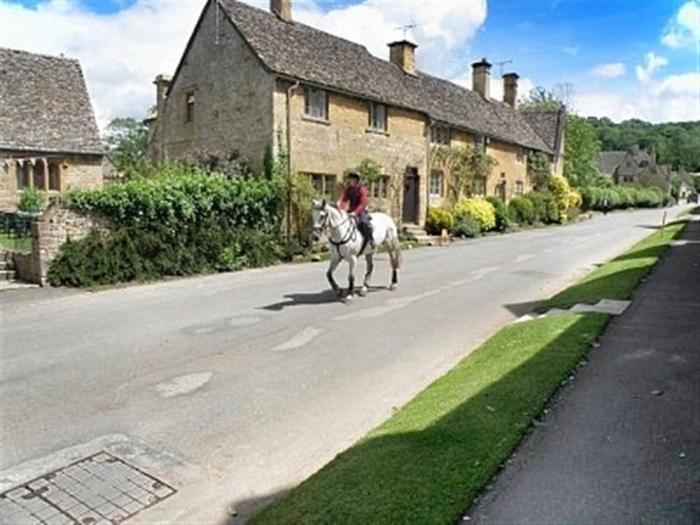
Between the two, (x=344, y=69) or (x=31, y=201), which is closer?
(x=31, y=201)

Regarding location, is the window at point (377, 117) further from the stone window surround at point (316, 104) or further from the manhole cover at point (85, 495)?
the manhole cover at point (85, 495)

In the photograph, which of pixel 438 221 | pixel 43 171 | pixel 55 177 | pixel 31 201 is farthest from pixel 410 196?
pixel 31 201

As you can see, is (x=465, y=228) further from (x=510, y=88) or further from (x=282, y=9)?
(x=510, y=88)

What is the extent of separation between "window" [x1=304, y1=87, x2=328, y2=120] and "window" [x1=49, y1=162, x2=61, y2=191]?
12.2 m

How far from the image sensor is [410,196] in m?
32.1

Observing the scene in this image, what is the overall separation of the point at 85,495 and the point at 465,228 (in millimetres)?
29056

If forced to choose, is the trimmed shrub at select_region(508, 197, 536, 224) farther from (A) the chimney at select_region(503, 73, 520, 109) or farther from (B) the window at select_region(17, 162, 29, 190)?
(B) the window at select_region(17, 162, 29, 190)

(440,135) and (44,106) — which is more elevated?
(44,106)

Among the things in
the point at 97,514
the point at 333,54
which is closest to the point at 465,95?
the point at 333,54

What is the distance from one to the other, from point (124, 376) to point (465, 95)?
36848mm

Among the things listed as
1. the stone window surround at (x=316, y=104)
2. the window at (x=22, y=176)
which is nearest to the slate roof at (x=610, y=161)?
the stone window surround at (x=316, y=104)

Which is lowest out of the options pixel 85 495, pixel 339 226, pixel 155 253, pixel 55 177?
pixel 85 495

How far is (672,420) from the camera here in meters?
5.59

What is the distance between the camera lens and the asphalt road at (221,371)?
567 centimetres
